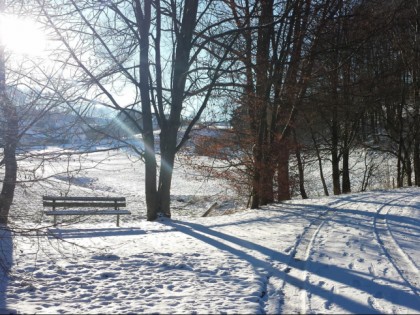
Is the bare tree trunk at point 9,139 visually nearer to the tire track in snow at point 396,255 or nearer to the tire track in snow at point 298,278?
the tire track in snow at point 298,278

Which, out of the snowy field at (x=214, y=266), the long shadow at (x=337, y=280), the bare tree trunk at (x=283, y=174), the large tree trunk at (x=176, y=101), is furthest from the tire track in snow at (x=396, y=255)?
the large tree trunk at (x=176, y=101)

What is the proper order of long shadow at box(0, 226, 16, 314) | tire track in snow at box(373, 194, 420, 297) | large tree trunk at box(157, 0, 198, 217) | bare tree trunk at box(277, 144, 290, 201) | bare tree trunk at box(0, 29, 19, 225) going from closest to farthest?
long shadow at box(0, 226, 16, 314) < bare tree trunk at box(0, 29, 19, 225) < tire track in snow at box(373, 194, 420, 297) < large tree trunk at box(157, 0, 198, 217) < bare tree trunk at box(277, 144, 290, 201)

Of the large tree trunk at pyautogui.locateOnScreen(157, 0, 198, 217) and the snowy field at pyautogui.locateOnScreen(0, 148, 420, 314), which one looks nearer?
the snowy field at pyautogui.locateOnScreen(0, 148, 420, 314)

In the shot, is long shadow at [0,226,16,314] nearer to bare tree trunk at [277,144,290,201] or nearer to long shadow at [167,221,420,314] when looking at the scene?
long shadow at [167,221,420,314]

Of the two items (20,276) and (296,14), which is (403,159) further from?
(20,276)

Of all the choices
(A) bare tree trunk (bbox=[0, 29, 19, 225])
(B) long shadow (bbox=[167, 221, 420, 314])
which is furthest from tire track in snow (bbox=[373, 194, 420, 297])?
(A) bare tree trunk (bbox=[0, 29, 19, 225])

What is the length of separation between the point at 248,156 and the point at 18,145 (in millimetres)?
11717

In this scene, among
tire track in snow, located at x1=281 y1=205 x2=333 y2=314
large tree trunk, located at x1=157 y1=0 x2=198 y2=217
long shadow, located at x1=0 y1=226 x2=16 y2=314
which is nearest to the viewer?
tire track in snow, located at x1=281 y1=205 x2=333 y2=314

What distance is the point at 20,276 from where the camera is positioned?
18.7 feet

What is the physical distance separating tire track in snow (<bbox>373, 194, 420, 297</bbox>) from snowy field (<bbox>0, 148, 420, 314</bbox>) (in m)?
0.02

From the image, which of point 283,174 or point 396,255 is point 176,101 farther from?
point 396,255

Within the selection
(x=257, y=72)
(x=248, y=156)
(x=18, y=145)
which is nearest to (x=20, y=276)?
(x=18, y=145)

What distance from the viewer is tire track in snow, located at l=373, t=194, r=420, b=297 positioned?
536 cm

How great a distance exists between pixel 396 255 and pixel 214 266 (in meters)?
3.01
